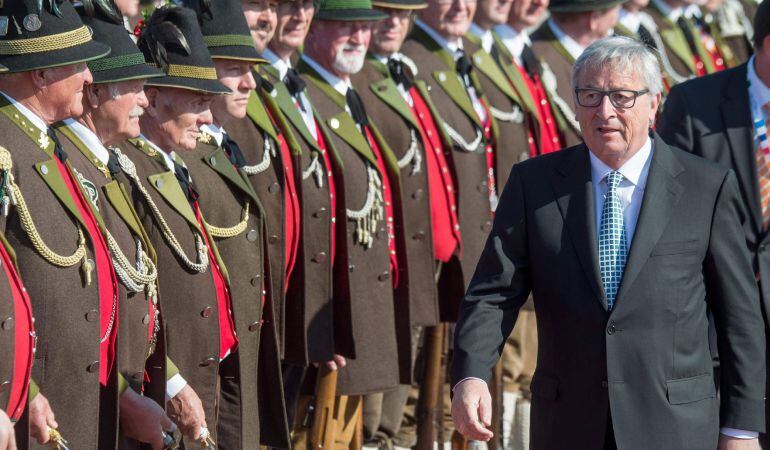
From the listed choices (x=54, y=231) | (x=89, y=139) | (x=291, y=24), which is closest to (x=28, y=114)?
(x=54, y=231)

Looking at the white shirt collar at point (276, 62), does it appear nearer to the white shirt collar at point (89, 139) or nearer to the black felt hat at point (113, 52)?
the black felt hat at point (113, 52)

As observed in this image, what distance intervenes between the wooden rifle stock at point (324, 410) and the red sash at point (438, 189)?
3.31 ft

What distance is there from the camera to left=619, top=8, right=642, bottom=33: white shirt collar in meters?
10.2

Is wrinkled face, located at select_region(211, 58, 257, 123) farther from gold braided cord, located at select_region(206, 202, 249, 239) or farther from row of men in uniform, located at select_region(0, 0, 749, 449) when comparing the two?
gold braided cord, located at select_region(206, 202, 249, 239)

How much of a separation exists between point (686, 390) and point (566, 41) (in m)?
4.66

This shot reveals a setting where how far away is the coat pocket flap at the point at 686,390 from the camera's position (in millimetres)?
4809

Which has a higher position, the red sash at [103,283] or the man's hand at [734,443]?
the red sash at [103,283]

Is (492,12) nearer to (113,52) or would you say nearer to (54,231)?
(113,52)

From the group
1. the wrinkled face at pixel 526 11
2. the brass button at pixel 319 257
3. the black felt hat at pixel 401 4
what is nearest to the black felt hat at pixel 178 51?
the brass button at pixel 319 257

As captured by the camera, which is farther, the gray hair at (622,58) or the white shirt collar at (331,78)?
the white shirt collar at (331,78)

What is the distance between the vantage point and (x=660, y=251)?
4812mm

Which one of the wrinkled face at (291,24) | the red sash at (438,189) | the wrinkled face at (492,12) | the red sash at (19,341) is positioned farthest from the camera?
the wrinkled face at (492,12)

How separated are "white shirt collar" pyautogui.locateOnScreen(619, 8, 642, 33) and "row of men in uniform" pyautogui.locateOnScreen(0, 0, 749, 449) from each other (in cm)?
86

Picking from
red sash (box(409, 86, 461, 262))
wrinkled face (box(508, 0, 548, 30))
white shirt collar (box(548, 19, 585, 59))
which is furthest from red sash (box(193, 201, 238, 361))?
white shirt collar (box(548, 19, 585, 59))
